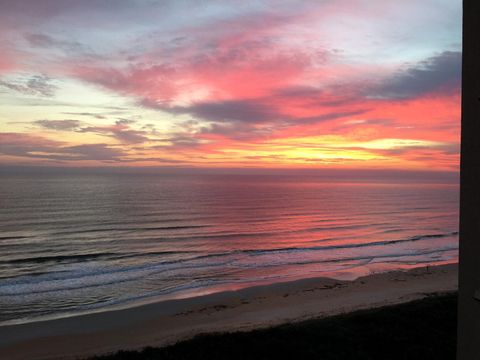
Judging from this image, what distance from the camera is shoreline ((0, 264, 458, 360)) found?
40.9ft

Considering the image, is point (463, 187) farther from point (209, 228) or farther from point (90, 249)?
point (209, 228)

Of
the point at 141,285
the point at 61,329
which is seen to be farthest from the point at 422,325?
the point at 141,285

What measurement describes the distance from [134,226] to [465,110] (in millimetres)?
37994

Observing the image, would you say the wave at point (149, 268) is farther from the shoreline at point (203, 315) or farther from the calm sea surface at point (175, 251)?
the shoreline at point (203, 315)

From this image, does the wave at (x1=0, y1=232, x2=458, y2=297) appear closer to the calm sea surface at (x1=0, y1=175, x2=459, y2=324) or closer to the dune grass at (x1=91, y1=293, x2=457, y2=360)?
the calm sea surface at (x1=0, y1=175, x2=459, y2=324)

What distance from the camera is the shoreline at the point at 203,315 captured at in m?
12.5

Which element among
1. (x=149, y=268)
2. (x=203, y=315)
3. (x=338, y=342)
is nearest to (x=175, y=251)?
(x=149, y=268)

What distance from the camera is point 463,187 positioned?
518 centimetres

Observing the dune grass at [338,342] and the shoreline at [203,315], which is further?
the shoreline at [203,315]

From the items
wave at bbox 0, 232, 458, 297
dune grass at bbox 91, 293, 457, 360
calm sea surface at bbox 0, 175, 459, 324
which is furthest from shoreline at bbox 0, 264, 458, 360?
wave at bbox 0, 232, 458, 297

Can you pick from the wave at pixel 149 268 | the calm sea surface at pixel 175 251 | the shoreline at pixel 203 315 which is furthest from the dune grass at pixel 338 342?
the wave at pixel 149 268

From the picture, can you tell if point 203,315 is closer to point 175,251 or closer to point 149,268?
point 149,268

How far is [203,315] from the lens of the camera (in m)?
15.4

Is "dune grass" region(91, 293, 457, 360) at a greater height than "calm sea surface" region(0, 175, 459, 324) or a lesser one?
greater
